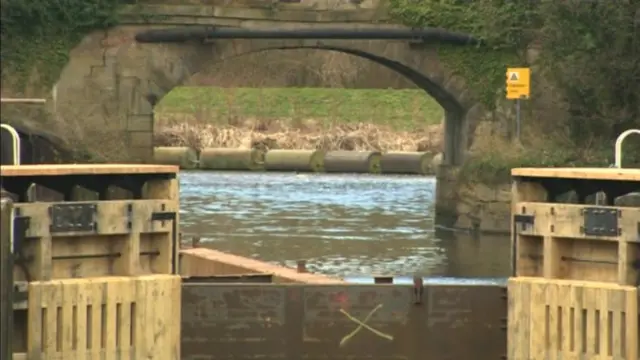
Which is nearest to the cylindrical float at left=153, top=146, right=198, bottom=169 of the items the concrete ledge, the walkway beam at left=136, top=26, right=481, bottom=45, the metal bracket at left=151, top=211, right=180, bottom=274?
the walkway beam at left=136, top=26, right=481, bottom=45

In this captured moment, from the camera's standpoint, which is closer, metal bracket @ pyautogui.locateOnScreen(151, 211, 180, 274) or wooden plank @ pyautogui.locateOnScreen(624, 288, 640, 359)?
wooden plank @ pyautogui.locateOnScreen(624, 288, 640, 359)

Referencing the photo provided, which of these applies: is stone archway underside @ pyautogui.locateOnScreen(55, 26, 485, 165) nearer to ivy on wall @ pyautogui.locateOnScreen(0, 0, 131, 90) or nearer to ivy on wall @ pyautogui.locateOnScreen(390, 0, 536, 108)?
ivy on wall @ pyautogui.locateOnScreen(0, 0, 131, 90)

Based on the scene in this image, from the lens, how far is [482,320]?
17.8 meters

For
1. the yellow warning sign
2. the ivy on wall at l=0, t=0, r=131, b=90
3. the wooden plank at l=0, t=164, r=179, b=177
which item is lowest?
the wooden plank at l=0, t=164, r=179, b=177

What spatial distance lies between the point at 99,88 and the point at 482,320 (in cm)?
2185

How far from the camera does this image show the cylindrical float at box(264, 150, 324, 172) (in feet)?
212

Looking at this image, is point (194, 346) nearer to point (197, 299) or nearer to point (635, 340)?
point (197, 299)

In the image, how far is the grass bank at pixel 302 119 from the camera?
224 feet

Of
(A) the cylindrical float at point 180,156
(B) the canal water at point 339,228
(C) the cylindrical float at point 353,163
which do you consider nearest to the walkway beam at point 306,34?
(B) the canal water at point 339,228

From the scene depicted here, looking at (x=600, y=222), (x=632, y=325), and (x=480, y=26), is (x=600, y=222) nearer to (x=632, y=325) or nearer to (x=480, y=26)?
(x=632, y=325)

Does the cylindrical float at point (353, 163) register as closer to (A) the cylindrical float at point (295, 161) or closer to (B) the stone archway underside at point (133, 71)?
(A) the cylindrical float at point (295, 161)

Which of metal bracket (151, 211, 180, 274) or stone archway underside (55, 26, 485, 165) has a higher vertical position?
stone archway underside (55, 26, 485, 165)

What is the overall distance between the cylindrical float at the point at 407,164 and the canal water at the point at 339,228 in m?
5.21

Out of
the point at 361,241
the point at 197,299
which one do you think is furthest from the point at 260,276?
the point at 361,241
